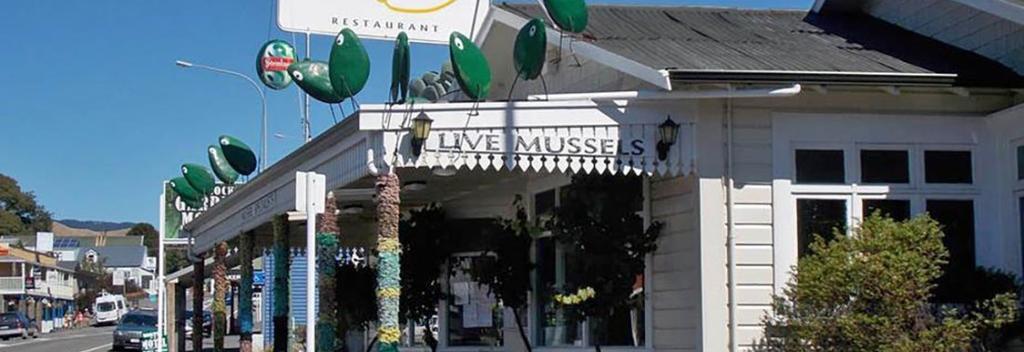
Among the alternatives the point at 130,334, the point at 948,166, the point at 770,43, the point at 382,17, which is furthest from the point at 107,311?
the point at 948,166

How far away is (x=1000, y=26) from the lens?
38.1 ft

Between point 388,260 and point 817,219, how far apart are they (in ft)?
12.2

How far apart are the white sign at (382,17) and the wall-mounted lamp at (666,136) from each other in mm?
6819

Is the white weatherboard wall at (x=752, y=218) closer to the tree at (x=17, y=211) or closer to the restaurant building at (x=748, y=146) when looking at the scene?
the restaurant building at (x=748, y=146)

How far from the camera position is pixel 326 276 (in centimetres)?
1257

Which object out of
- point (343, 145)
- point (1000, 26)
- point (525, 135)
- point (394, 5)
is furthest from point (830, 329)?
point (394, 5)

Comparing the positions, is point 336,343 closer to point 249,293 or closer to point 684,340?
point 684,340

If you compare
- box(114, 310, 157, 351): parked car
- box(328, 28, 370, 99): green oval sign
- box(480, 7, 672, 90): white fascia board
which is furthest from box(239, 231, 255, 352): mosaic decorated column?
box(114, 310, 157, 351): parked car

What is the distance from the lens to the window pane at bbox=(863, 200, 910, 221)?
11.1 metres

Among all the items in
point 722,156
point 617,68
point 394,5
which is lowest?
point 722,156

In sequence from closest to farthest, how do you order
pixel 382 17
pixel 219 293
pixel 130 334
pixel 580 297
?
pixel 580 297 → pixel 382 17 → pixel 219 293 → pixel 130 334

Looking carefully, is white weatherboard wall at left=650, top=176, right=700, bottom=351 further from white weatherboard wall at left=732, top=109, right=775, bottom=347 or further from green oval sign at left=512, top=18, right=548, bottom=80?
green oval sign at left=512, top=18, right=548, bottom=80

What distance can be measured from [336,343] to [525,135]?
11.6ft

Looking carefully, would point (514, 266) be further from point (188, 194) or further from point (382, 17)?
point (188, 194)
